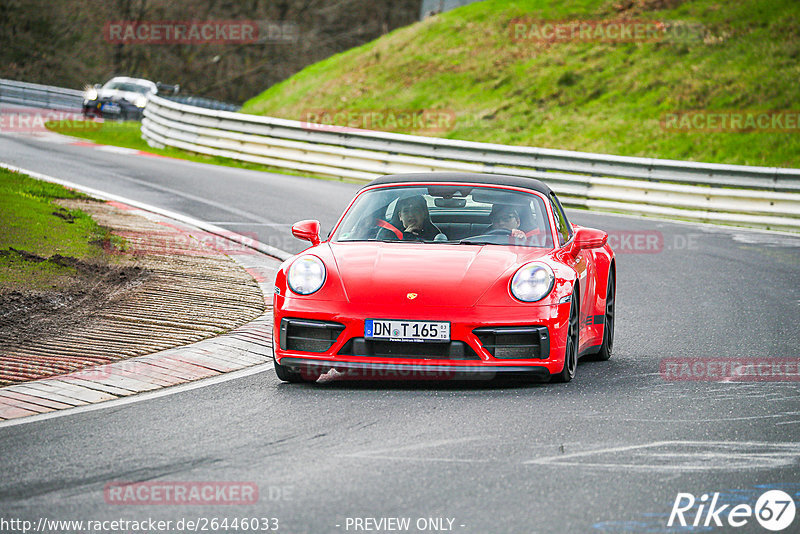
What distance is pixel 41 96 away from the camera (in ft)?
139

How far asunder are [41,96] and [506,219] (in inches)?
1485

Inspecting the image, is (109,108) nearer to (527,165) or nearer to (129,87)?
(129,87)

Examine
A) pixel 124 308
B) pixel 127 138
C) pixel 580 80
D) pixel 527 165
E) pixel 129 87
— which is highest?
pixel 580 80

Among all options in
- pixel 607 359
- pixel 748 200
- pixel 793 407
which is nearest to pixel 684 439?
pixel 793 407

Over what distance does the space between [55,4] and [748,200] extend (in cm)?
4528

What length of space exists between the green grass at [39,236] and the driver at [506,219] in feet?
12.9

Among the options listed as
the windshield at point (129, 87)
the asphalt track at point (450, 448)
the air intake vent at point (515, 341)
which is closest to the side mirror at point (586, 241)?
the asphalt track at point (450, 448)

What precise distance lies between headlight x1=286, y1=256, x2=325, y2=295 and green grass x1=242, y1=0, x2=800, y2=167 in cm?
1791

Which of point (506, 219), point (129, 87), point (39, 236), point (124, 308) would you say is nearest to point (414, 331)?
point (506, 219)

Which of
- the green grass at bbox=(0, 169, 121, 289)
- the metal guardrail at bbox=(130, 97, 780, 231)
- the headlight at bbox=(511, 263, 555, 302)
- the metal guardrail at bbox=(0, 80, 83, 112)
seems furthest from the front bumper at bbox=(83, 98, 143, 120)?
the headlight at bbox=(511, 263, 555, 302)

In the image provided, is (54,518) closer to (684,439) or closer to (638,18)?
(684,439)

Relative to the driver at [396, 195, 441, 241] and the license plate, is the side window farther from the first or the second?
the license plate

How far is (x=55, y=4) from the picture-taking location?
56219 millimetres

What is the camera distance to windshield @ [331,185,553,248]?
7660mm
